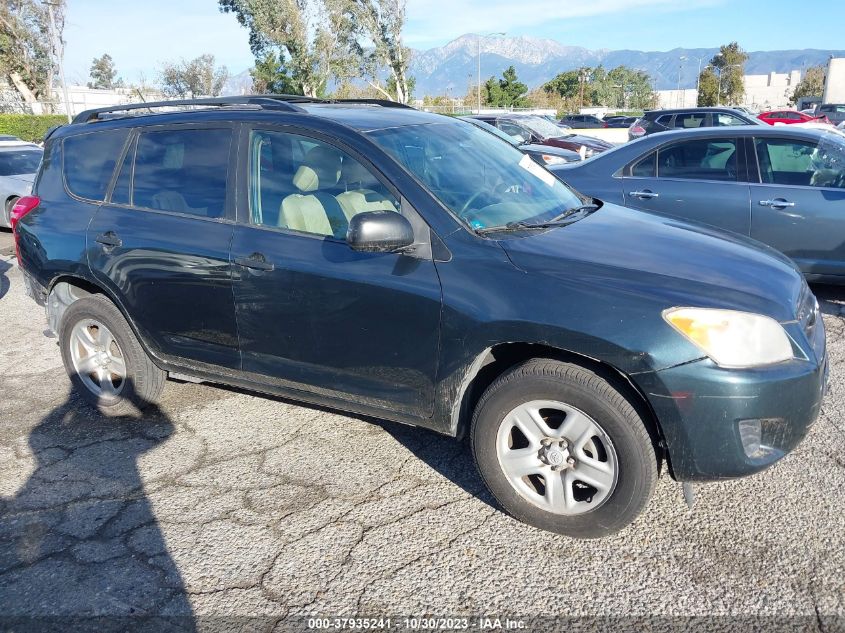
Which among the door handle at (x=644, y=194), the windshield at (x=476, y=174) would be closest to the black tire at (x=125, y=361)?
the windshield at (x=476, y=174)

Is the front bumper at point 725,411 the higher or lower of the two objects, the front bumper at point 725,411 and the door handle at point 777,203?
the lower

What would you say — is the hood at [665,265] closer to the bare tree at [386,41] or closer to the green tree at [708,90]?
the bare tree at [386,41]

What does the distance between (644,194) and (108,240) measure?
4.45 metres

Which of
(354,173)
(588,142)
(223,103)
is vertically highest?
(223,103)

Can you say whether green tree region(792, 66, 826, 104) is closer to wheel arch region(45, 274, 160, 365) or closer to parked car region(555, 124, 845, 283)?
parked car region(555, 124, 845, 283)

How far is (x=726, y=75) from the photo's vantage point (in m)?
77.1

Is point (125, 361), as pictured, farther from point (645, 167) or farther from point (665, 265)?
point (645, 167)

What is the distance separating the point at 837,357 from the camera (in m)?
4.82

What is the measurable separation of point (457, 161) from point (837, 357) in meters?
3.15

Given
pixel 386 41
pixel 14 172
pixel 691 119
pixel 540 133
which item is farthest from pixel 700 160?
pixel 386 41

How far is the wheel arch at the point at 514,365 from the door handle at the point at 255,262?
1133 mm

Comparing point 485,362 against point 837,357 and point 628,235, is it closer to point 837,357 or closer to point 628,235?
point 628,235

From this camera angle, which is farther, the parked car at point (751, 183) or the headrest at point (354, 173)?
the parked car at point (751, 183)

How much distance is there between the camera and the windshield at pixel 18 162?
1123 cm
